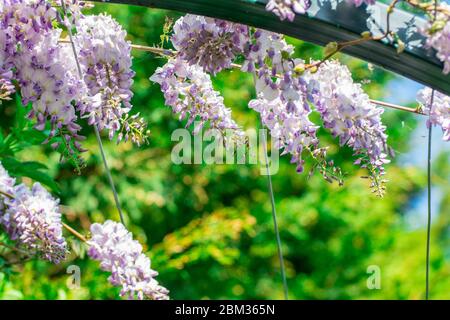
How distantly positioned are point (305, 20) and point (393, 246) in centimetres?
457

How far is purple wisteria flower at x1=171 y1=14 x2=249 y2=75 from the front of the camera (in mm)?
930

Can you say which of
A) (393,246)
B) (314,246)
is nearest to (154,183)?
(314,246)

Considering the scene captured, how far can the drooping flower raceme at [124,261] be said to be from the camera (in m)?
1.15

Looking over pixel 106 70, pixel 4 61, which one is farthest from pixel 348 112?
pixel 4 61

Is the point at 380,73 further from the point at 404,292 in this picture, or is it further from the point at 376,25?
the point at 376,25

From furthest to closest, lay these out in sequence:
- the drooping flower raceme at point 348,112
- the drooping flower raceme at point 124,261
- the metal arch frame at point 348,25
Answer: the drooping flower raceme at point 124,261 → the drooping flower raceme at point 348,112 → the metal arch frame at point 348,25

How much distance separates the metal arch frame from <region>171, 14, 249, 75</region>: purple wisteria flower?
43mm

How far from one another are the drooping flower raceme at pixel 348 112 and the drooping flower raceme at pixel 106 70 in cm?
26

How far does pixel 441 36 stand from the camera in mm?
785

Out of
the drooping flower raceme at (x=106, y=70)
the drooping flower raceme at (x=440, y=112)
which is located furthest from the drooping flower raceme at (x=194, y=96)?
the drooping flower raceme at (x=440, y=112)

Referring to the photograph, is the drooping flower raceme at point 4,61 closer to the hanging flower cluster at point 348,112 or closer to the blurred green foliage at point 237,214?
the hanging flower cluster at point 348,112

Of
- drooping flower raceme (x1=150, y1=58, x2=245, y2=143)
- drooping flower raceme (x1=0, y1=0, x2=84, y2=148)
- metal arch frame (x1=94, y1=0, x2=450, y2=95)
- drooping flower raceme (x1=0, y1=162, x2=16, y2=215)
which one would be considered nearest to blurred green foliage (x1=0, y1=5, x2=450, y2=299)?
drooping flower raceme (x1=0, y1=162, x2=16, y2=215)

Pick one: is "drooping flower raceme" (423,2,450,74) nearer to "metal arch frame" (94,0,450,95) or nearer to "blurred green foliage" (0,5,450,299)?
"metal arch frame" (94,0,450,95)

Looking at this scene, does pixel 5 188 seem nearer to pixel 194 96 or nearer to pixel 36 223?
pixel 36 223
